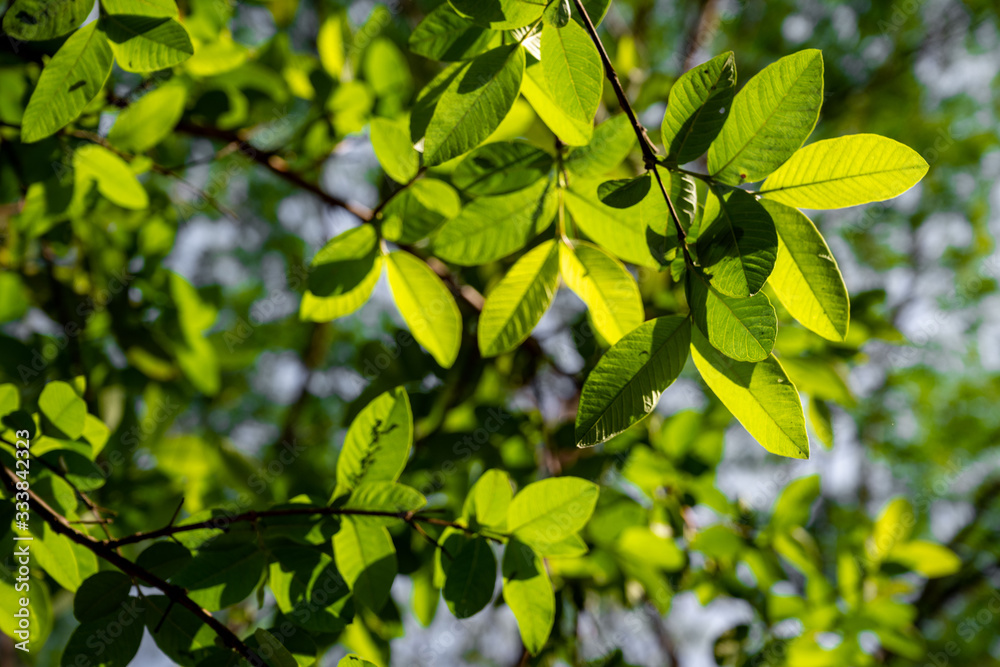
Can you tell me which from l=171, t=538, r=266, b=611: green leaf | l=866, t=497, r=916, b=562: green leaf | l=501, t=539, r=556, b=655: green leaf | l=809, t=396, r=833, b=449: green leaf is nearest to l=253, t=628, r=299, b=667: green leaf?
l=171, t=538, r=266, b=611: green leaf

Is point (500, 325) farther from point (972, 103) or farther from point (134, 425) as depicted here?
point (972, 103)

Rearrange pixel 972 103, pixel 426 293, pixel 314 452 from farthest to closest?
pixel 972 103
pixel 314 452
pixel 426 293

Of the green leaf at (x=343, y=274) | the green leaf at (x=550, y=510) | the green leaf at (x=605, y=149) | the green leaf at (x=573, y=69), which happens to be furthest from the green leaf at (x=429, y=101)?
the green leaf at (x=550, y=510)

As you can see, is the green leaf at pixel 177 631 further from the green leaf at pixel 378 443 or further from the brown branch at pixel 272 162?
the brown branch at pixel 272 162

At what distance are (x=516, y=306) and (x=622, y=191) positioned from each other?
1.11ft

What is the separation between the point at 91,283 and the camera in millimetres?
1955

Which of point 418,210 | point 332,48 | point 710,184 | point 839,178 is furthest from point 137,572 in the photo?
point 332,48

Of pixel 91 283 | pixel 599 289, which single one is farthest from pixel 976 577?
pixel 91 283

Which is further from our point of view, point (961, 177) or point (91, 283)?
point (961, 177)

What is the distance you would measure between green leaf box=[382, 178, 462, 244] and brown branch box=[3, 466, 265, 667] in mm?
668

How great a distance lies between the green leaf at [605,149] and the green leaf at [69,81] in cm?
71

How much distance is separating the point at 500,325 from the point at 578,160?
0.30 metres

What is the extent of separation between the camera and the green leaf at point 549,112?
0.86m

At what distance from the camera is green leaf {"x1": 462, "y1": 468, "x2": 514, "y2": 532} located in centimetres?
103
